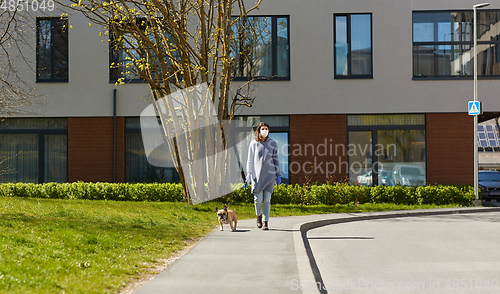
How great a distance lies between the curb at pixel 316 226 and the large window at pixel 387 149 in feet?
11.1

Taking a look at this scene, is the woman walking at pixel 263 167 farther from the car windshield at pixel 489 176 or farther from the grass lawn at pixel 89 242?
the car windshield at pixel 489 176

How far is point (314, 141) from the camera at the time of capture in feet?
60.2

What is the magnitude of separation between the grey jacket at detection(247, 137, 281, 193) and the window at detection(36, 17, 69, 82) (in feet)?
38.4

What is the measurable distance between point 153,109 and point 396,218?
9.56 metres

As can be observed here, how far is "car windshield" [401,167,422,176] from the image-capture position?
60.9 feet

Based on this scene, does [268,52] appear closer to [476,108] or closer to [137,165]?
[137,165]

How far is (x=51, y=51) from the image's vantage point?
18.8 meters

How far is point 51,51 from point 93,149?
160 inches

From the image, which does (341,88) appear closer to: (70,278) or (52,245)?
(52,245)

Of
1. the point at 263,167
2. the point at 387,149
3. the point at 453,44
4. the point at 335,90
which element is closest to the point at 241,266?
the point at 263,167

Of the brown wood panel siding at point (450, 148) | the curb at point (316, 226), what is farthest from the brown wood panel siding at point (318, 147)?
the curb at point (316, 226)

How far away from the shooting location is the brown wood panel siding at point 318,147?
18.3 m

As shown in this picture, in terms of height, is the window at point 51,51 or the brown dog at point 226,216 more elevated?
the window at point 51,51

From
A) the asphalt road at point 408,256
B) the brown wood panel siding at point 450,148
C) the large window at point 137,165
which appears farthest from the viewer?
the large window at point 137,165
